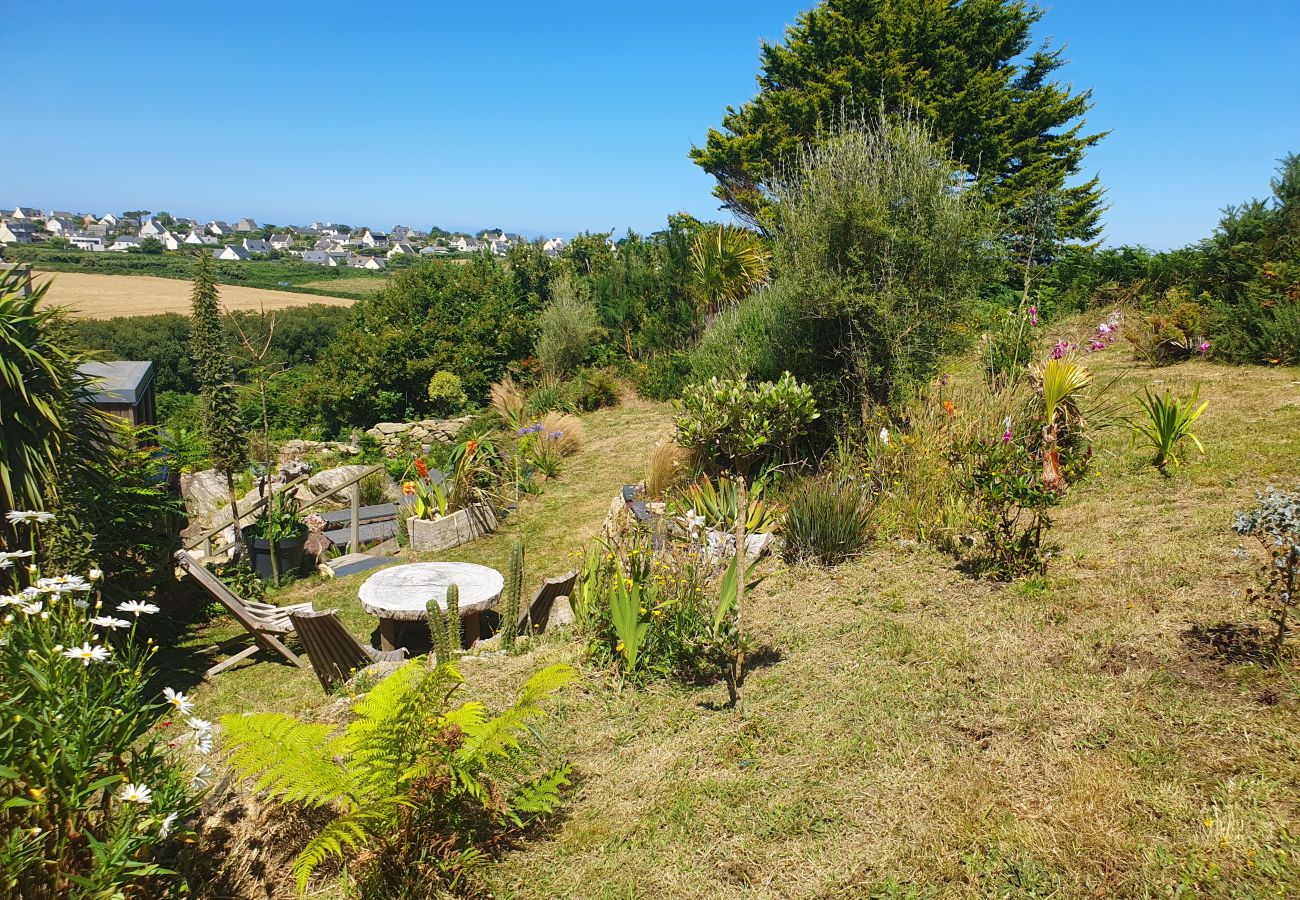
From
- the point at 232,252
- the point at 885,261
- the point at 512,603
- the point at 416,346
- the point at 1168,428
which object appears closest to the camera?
the point at 512,603

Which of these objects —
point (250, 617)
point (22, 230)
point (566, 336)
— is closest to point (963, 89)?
point (566, 336)

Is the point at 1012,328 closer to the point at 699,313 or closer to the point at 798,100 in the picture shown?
the point at 699,313

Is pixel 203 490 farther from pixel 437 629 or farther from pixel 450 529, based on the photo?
pixel 437 629

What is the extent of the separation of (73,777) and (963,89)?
23282 millimetres

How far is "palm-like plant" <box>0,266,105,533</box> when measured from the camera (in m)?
4.66

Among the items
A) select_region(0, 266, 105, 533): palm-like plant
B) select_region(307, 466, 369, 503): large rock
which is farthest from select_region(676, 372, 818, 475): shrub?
select_region(307, 466, 369, 503): large rock

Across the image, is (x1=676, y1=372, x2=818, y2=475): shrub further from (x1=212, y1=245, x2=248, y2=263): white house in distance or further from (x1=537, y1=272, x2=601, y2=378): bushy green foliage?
(x1=212, y1=245, x2=248, y2=263): white house in distance

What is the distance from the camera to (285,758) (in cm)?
259

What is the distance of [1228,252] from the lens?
36.7 feet

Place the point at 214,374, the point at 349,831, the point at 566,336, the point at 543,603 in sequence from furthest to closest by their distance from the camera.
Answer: the point at 566,336 → the point at 214,374 → the point at 543,603 → the point at 349,831

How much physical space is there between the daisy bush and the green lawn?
1.19 meters

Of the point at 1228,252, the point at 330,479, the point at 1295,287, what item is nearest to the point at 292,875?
the point at 330,479

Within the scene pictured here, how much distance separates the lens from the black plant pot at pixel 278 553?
805 centimetres

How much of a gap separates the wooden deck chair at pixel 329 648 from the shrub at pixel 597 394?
10578mm
